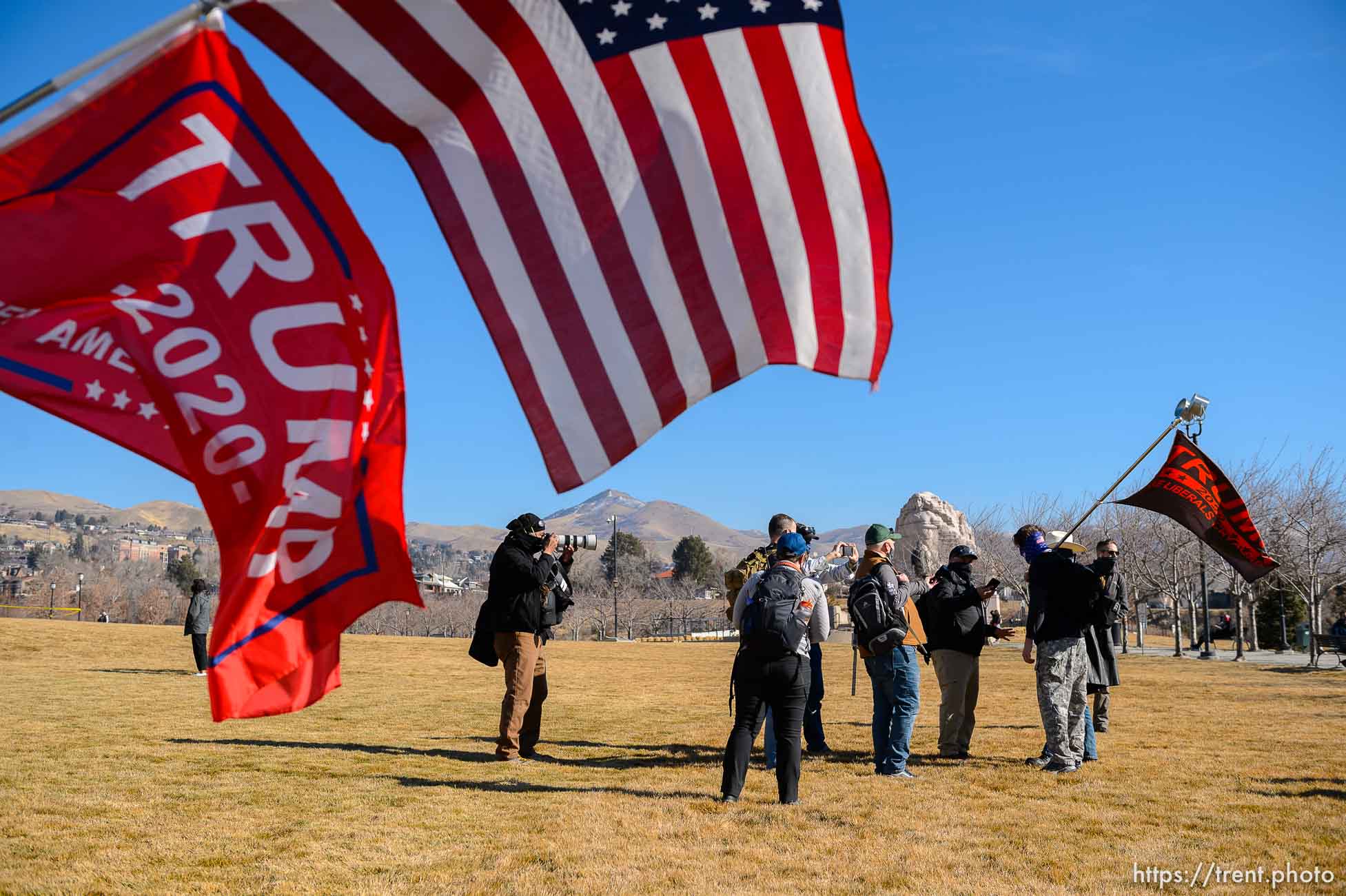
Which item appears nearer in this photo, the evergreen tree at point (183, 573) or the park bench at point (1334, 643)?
the park bench at point (1334, 643)

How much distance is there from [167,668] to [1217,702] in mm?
20322

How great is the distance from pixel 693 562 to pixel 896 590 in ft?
375

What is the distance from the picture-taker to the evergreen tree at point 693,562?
122125mm

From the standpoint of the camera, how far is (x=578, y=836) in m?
6.89

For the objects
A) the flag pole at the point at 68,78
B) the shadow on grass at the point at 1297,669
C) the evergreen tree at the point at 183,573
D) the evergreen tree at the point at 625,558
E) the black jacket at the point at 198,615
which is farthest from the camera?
the evergreen tree at the point at 183,573

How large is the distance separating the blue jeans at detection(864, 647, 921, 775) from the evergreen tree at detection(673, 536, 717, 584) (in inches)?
4408

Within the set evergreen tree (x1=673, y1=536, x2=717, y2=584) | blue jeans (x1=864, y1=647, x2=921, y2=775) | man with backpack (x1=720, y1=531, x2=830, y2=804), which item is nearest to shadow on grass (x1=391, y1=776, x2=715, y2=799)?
man with backpack (x1=720, y1=531, x2=830, y2=804)

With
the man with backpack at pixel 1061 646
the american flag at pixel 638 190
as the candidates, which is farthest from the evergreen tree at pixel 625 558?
the american flag at pixel 638 190

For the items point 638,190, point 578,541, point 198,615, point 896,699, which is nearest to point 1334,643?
point 896,699

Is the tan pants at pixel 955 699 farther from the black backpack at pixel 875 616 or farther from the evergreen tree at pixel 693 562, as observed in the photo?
the evergreen tree at pixel 693 562

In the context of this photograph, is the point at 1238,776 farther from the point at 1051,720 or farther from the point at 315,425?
the point at 315,425

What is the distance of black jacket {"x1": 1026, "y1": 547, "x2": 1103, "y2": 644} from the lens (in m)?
9.44

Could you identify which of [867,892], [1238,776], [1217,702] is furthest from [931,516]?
[867,892]

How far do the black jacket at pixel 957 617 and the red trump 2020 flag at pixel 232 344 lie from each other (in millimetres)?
7521
